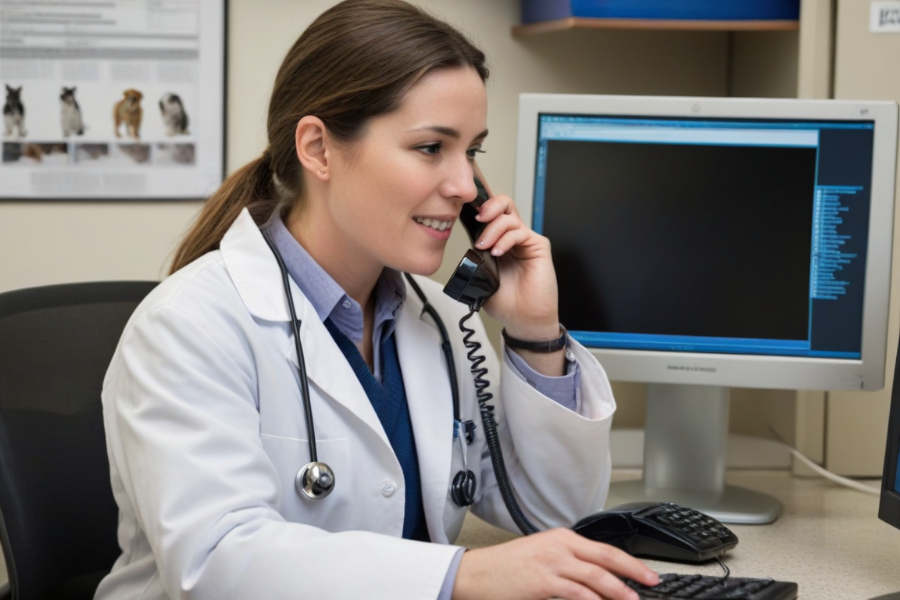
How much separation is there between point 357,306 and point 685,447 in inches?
23.0

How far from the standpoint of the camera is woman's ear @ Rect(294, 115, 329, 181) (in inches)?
46.2

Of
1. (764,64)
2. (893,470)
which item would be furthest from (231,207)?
(764,64)

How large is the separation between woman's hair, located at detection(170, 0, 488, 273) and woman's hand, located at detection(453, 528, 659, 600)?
1.74ft

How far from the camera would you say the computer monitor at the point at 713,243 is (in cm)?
138

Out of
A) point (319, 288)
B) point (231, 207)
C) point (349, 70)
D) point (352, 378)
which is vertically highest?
point (349, 70)

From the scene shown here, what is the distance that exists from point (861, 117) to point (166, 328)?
1.03m

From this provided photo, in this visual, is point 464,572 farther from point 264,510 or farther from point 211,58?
point 211,58

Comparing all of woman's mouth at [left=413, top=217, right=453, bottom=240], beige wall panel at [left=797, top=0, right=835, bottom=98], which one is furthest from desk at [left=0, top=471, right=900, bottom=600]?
beige wall panel at [left=797, top=0, right=835, bottom=98]

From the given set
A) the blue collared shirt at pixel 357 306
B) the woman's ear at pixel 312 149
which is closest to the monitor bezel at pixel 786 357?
the blue collared shirt at pixel 357 306

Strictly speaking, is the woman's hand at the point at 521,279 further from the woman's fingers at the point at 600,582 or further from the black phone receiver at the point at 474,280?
the woman's fingers at the point at 600,582

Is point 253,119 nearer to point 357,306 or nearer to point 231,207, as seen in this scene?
point 231,207

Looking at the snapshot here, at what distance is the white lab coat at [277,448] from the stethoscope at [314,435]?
11 millimetres

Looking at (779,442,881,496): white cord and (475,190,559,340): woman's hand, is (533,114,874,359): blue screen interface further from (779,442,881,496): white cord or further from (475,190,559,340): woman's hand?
(779,442,881,496): white cord

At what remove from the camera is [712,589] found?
897 millimetres
